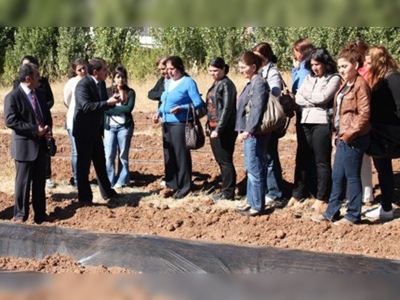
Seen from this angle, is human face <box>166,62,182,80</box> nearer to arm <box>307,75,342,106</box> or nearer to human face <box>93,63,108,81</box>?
human face <box>93,63,108,81</box>

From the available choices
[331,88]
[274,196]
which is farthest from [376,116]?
[274,196]

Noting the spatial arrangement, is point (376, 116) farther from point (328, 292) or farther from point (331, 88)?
point (328, 292)

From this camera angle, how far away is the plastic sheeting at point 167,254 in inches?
181

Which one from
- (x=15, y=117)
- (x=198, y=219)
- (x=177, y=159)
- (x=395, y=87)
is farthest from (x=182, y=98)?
(x=395, y=87)

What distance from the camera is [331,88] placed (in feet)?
21.9

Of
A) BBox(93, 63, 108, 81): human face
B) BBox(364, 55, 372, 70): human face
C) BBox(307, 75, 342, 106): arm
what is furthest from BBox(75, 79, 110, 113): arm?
BBox(364, 55, 372, 70): human face

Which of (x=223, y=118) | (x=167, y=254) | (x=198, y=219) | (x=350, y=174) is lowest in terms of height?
(x=198, y=219)

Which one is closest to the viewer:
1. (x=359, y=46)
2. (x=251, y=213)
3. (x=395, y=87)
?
(x=395, y=87)

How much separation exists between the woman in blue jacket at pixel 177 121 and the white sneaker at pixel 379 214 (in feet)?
7.64

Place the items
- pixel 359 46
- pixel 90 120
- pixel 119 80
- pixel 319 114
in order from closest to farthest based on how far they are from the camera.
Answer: pixel 359 46 → pixel 319 114 → pixel 90 120 → pixel 119 80

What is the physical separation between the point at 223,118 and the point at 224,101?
0.64ft

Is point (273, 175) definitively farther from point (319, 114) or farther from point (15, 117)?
point (15, 117)

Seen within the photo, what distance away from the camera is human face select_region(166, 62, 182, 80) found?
7871 millimetres

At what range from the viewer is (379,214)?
6938 mm
